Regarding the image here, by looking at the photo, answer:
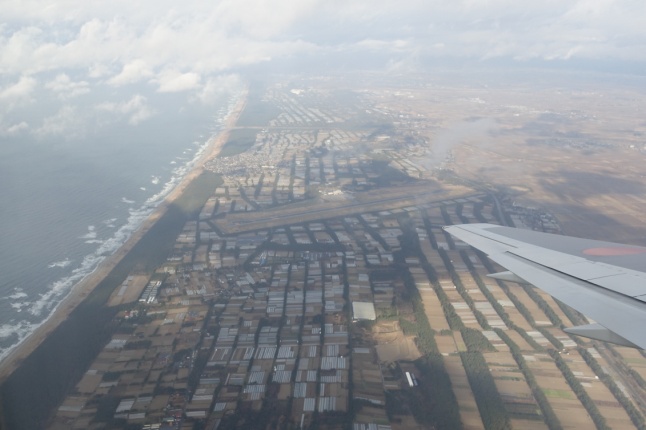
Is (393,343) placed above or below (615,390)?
above

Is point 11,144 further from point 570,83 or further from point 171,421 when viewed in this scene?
point 570,83

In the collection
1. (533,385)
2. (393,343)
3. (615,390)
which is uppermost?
(393,343)

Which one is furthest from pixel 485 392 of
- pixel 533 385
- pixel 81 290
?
pixel 81 290

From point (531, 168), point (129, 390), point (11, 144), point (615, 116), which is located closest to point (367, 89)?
point (615, 116)

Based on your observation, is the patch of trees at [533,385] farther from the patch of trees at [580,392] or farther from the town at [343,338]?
the patch of trees at [580,392]

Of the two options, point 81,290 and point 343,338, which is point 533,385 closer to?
point 343,338

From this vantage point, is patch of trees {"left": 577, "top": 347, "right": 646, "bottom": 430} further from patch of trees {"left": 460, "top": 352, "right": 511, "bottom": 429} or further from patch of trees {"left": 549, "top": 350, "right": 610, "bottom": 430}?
patch of trees {"left": 460, "top": 352, "right": 511, "bottom": 429}
